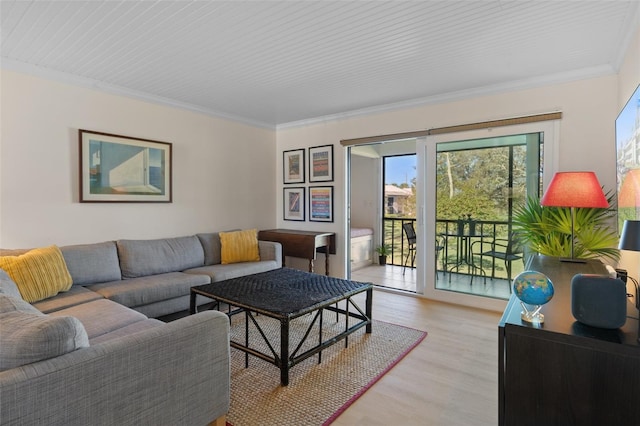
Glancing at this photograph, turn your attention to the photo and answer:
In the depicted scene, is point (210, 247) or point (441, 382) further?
point (210, 247)

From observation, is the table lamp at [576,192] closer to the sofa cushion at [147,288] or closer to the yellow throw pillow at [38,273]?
the sofa cushion at [147,288]

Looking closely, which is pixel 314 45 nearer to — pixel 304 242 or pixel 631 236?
pixel 631 236

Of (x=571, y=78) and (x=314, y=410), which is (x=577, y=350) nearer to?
(x=314, y=410)

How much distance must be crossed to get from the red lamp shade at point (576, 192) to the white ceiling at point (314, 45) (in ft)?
3.33

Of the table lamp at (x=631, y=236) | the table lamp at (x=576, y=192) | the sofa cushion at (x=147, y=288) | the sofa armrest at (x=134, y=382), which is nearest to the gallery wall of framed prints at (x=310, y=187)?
the sofa cushion at (x=147, y=288)

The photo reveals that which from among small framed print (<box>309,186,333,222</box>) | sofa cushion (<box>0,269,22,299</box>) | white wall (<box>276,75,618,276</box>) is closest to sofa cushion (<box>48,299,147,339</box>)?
sofa cushion (<box>0,269,22,299</box>)

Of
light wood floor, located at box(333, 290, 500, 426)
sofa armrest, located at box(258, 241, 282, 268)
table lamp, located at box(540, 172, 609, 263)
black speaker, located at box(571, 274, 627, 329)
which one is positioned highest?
table lamp, located at box(540, 172, 609, 263)

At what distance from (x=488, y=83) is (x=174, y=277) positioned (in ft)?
12.1

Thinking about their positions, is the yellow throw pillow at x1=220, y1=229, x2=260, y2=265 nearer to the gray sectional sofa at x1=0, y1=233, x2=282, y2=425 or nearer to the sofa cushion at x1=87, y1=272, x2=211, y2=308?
the sofa cushion at x1=87, y1=272, x2=211, y2=308

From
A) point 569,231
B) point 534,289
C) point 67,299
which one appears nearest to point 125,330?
point 67,299

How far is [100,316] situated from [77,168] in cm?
183

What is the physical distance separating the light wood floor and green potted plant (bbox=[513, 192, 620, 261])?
35.6 inches

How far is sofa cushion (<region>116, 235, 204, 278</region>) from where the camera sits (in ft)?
10.6

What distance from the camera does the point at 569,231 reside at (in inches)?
109
